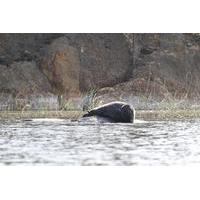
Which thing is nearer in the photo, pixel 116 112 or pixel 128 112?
pixel 128 112

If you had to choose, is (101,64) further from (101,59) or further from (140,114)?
(140,114)

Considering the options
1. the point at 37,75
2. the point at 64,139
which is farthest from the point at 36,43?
the point at 64,139

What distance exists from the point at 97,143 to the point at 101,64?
40.0 inches

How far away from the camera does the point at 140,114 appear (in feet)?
36.4

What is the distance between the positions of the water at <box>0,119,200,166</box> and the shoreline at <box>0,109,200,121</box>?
72mm

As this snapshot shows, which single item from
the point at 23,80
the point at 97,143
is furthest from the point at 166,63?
the point at 23,80

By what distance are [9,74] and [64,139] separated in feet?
3.11

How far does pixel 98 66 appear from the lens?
11078mm

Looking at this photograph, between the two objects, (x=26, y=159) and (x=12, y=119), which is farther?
(x=12, y=119)

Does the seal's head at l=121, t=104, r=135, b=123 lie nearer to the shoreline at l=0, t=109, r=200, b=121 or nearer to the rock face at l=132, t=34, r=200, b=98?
the shoreline at l=0, t=109, r=200, b=121

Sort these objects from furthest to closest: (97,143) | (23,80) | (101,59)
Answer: (101,59)
(23,80)
(97,143)

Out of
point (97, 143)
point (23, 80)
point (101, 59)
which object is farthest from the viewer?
point (101, 59)

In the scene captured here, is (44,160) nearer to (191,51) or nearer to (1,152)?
(1,152)

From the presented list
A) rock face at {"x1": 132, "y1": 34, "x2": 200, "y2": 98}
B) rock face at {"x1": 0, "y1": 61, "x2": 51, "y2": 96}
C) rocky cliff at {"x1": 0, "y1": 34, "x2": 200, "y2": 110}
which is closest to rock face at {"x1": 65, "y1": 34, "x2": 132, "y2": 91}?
rocky cliff at {"x1": 0, "y1": 34, "x2": 200, "y2": 110}
